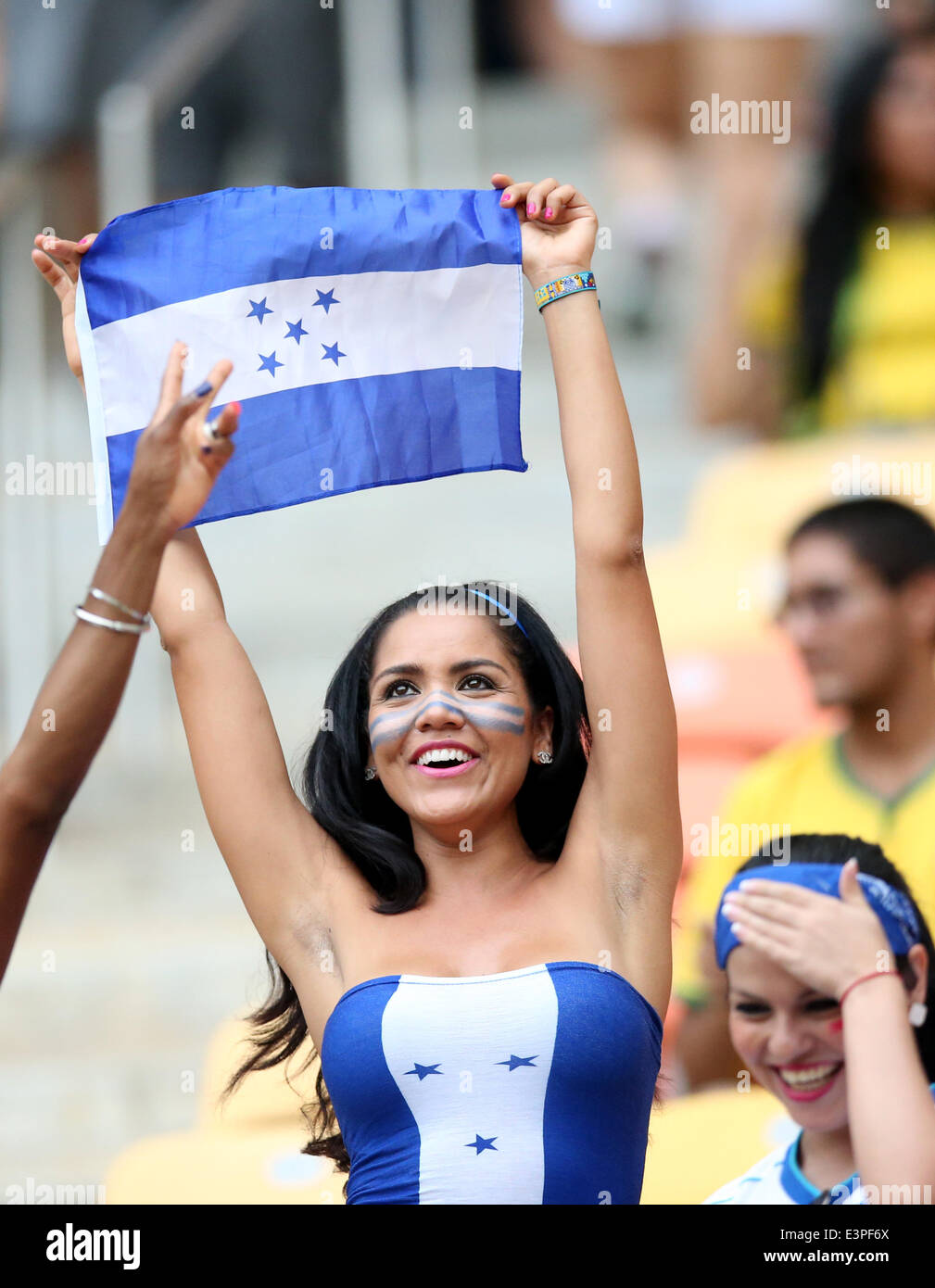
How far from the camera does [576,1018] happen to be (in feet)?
7.76

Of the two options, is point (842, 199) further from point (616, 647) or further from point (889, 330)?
point (616, 647)

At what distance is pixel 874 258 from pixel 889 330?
23 centimetres

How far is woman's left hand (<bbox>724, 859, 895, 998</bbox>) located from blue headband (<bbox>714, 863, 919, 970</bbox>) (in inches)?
0.8

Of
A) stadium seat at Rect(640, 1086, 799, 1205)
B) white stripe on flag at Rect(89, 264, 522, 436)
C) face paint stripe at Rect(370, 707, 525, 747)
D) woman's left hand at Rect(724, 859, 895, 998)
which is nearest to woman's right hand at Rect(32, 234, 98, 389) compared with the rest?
white stripe on flag at Rect(89, 264, 522, 436)

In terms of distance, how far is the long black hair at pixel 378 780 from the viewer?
8.88 ft

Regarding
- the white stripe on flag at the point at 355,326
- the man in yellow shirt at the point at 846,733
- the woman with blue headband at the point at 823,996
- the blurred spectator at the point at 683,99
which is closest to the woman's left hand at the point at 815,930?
the woman with blue headband at the point at 823,996

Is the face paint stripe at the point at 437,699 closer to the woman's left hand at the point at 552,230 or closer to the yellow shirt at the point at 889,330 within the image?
the woman's left hand at the point at 552,230

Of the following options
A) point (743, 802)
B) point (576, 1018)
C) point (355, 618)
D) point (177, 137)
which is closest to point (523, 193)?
point (576, 1018)

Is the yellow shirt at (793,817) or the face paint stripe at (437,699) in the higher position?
the yellow shirt at (793,817)

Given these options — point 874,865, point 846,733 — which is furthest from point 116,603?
point 846,733

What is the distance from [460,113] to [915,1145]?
5.71 metres

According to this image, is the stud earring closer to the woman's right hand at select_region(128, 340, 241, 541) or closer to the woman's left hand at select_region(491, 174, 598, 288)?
the woman's left hand at select_region(491, 174, 598, 288)

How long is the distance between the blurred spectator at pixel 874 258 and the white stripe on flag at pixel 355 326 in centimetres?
334
